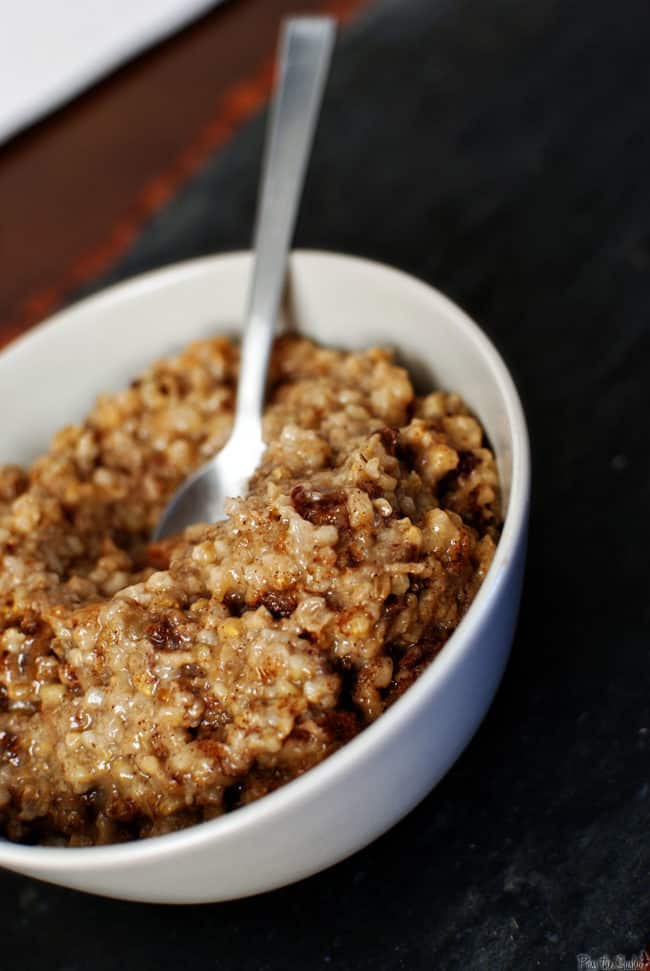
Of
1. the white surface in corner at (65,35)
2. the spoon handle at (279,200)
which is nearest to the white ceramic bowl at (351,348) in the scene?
the spoon handle at (279,200)

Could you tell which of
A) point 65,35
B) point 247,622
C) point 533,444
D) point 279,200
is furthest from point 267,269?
point 65,35

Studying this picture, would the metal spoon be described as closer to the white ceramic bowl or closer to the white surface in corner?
the white ceramic bowl

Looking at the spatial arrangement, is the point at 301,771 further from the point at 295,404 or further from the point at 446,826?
the point at 295,404

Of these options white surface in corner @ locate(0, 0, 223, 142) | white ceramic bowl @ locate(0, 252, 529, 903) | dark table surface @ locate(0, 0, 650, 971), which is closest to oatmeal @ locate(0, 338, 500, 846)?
white ceramic bowl @ locate(0, 252, 529, 903)

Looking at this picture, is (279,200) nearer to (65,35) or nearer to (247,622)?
(247,622)

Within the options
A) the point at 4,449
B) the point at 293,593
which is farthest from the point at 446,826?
the point at 4,449

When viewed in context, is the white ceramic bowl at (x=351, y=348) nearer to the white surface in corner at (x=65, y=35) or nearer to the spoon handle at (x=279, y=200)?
the spoon handle at (x=279, y=200)
